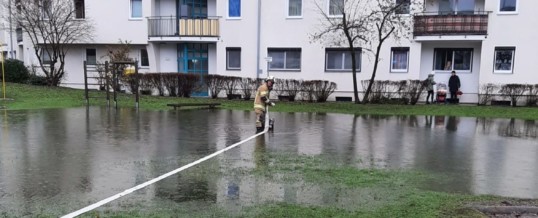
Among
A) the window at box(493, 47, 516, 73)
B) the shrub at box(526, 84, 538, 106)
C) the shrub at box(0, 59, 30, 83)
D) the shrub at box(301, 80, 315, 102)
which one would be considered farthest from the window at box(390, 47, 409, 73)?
the shrub at box(0, 59, 30, 83)

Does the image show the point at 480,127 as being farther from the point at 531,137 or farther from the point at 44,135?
the point at 44,135

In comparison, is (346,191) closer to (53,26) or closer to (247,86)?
(247,86)

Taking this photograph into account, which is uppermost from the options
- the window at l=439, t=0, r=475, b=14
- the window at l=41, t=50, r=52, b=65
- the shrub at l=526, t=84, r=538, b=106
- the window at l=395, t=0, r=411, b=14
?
the window at l=439, t=0, r=475, b=14

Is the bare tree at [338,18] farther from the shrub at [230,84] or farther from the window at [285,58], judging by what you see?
the shrub at [230,84]

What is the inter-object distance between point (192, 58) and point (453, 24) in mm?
15885

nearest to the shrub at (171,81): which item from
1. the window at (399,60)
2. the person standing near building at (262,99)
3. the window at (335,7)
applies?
the window at (335,7)

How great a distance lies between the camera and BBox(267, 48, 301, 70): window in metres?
27.6

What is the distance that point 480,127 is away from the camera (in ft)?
50.6

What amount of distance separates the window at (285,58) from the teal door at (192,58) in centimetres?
459

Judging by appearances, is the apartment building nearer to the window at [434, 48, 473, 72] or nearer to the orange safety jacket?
the window at [434, 48, 473, 72]

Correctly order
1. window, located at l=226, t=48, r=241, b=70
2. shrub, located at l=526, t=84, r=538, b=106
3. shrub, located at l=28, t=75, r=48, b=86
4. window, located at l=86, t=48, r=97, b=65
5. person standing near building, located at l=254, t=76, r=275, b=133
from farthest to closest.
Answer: window, located at l=86, t=48, r=97, b=65
window, located at l=226, t=48, r=241, b=70
shrub, located at l=28, t=75, r=48, b=86
shrub, located at l=526, t=84, r=538, b=106
person standing near building, located at l=254, t=76, r=275, b=133

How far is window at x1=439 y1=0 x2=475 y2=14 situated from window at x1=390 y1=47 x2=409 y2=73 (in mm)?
3016

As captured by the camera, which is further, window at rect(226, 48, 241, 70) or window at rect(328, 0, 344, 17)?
window at rect(226, 48, 241, 70)

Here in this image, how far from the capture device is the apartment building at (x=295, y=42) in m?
24.3
